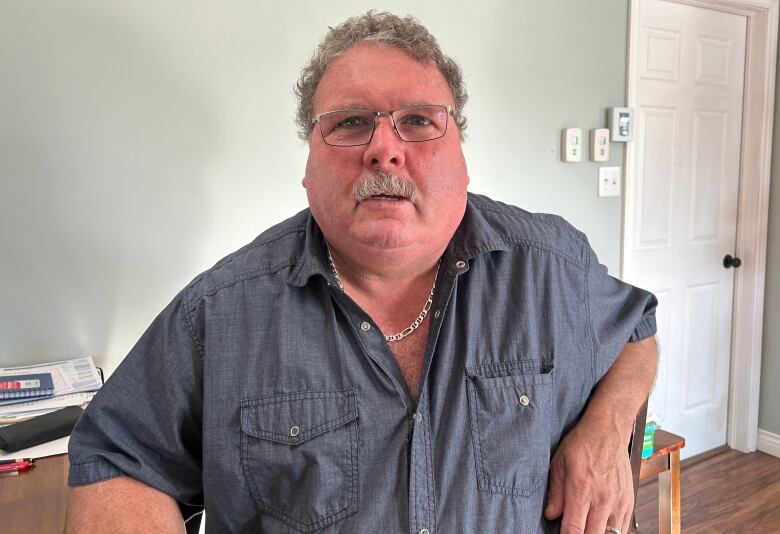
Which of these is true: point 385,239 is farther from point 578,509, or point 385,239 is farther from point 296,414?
point 578,509

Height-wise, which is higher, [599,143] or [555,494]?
[599,143]

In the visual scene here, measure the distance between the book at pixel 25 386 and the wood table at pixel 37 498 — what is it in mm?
287

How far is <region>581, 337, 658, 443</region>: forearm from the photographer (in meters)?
1.15

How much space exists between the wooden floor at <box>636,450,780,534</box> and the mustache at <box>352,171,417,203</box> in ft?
7.14

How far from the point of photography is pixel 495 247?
45.3 inches

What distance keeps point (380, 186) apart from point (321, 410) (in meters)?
0.36

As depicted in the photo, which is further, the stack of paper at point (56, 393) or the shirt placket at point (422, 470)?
the stack of paper at point (56, 393)

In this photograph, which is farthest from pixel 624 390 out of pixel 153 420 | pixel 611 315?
pixel 153 420

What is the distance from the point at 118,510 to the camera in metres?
0.92

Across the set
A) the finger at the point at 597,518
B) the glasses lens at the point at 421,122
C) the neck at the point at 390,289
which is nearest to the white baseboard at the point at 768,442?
the finger at the point at 597,518

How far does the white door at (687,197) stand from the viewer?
2945 millimetres

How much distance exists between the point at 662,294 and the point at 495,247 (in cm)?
227

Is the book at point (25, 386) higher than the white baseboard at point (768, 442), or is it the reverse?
the book at point (25, 386)

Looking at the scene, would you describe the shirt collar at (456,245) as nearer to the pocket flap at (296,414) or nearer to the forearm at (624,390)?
the pocket flap at (296,414)
